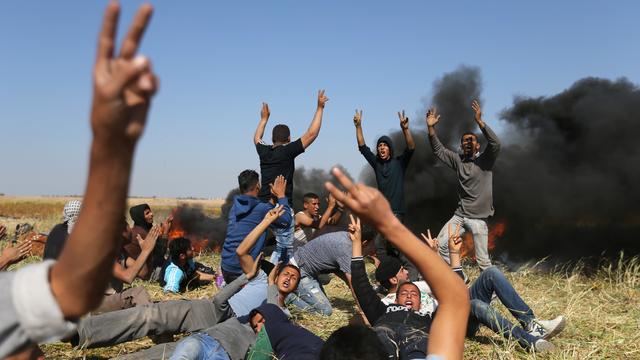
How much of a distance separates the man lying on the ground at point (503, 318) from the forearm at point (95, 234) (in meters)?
4.25

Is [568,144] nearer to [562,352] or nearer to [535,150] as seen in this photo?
[535,150]

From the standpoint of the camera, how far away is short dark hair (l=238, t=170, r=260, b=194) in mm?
6523

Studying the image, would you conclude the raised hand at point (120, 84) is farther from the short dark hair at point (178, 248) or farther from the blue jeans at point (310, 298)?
the short dark hair at point (178, 248)

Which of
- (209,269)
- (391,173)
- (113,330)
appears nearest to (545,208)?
(391,173)

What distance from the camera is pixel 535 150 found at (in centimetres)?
1432

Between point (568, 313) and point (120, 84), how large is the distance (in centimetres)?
661

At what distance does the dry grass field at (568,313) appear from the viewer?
17.5 feet

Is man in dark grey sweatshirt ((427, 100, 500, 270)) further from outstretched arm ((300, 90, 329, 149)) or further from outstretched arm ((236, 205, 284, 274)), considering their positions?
outstretched arm ((236, 205, 284, 274))

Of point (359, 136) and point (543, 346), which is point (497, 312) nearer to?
point (543, 346)

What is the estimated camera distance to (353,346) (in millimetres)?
2725

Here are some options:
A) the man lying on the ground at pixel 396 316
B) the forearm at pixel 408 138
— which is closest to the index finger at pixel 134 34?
the man lying on the ground at pixel 396 316

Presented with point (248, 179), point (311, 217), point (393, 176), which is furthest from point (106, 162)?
point (311, 217)

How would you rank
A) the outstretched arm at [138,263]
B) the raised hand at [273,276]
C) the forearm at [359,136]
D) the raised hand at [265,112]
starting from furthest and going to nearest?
the forearm at [359,136] → the raised hand at [265,112] → the raised hand at [273,276] → the outstretched arm at [138,263]

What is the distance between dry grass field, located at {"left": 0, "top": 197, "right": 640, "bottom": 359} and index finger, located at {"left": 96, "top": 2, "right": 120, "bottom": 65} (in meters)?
4.53
